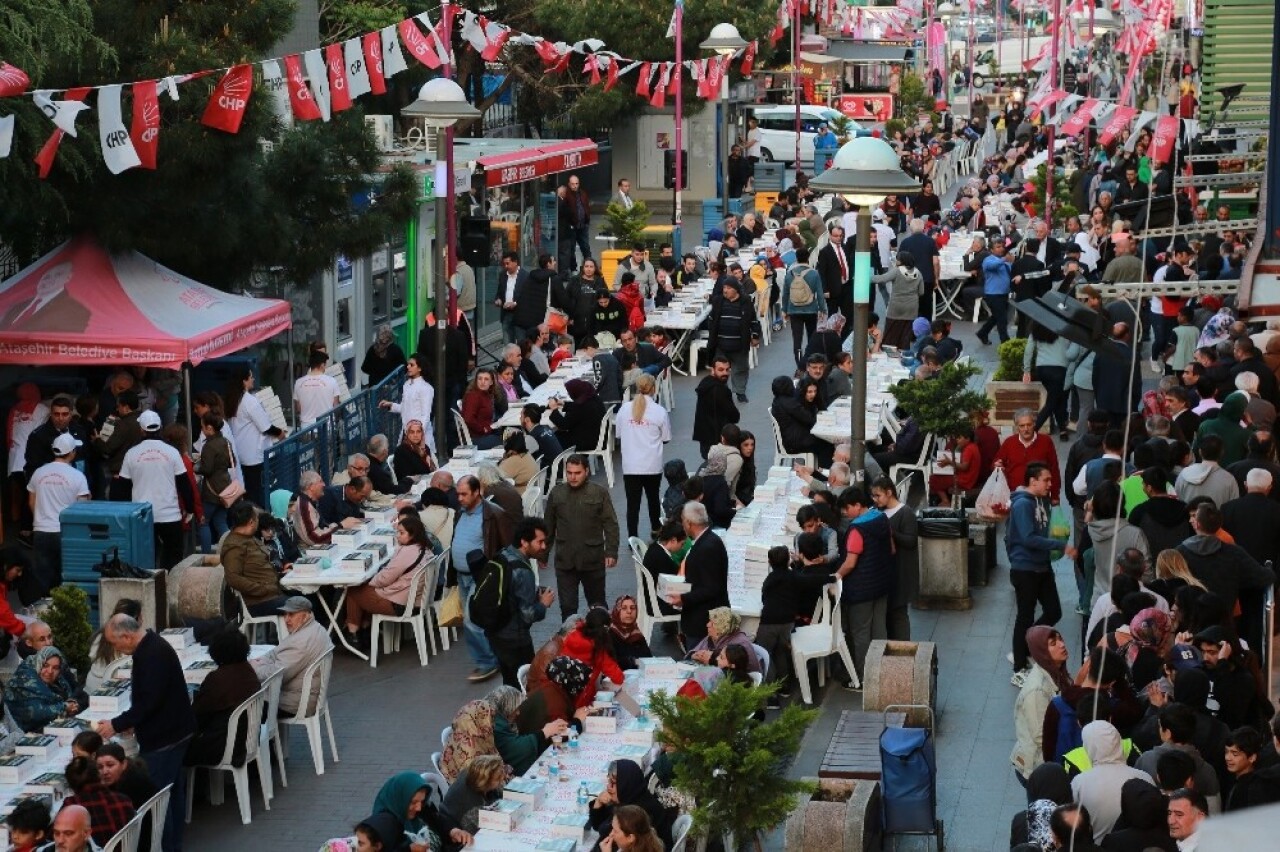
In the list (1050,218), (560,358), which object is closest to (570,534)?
(560,358)

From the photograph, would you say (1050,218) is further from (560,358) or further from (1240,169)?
(560,358)

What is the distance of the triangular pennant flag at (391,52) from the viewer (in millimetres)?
18844

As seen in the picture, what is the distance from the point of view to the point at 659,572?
14.4 m

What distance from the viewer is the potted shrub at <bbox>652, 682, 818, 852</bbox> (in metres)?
9.39

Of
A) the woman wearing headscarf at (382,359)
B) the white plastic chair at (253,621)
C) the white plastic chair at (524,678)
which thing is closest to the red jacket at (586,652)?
the white plastic chair at (524,678)

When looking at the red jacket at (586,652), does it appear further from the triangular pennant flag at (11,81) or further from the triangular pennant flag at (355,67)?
the triangular pennant flag at (355,67)

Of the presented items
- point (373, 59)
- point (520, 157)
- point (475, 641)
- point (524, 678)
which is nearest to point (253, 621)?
point (475, 641)

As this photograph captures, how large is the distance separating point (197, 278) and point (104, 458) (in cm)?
353

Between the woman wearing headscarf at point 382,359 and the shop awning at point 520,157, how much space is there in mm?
6195

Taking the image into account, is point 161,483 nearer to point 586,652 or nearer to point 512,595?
point 512,595

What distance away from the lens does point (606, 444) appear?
20.7m

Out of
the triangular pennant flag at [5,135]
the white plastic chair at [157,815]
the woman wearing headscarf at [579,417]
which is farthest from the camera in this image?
the woman wearing headscarf at [579,417]

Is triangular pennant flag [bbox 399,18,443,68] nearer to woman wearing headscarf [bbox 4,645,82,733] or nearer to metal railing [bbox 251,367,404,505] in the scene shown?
metal railing [bbox 251,367,404,505]

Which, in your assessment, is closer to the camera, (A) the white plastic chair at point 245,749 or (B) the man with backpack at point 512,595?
(A) the white plastic chair at point 245,749
